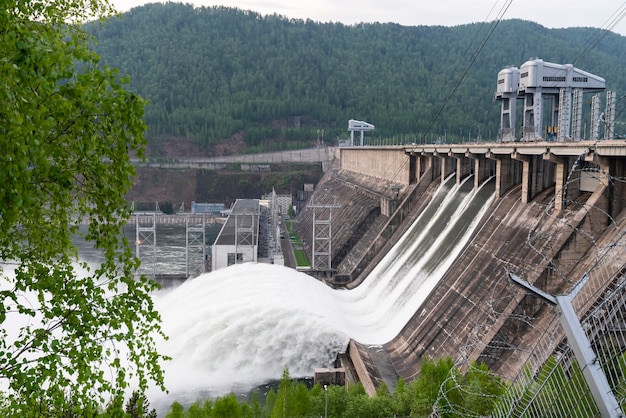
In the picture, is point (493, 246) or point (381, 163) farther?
point (381, 163)

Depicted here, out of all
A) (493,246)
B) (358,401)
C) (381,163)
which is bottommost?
(358,401)

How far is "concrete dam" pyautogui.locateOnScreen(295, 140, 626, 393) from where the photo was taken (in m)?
16.8

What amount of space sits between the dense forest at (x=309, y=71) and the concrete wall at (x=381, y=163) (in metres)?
29.7

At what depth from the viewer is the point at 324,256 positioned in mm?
39781

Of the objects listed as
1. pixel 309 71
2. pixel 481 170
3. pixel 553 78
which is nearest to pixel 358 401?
pixel 481 170

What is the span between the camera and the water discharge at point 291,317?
74.4 feet

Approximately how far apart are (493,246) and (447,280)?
1.98 meters

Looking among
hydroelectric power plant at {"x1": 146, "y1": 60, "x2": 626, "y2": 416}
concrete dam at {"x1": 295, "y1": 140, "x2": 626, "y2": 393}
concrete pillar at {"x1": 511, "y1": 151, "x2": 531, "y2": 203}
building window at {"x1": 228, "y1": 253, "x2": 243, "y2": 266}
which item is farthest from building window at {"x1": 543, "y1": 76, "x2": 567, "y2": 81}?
building window at {"x1": 228, "y1": 253, "x2": 243, "y2": 266}

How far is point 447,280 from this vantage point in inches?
886

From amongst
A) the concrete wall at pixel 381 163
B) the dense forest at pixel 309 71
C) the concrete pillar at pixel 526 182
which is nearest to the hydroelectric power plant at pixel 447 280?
the concrete pillar at pixel 526 182

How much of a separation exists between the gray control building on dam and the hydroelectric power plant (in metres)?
0.05

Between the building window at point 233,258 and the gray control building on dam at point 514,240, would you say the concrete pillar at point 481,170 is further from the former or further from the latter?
the building window at point 233,258

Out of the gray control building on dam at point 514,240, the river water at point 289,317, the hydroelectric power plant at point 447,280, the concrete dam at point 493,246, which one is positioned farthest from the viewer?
the river water at point 289,317

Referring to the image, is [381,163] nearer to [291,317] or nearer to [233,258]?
[233,258]
